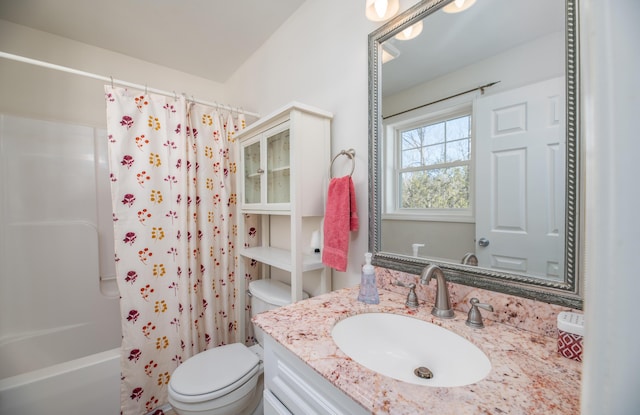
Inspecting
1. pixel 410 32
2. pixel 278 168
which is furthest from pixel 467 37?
pixel 278 168

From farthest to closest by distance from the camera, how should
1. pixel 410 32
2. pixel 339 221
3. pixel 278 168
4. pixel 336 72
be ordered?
pixel 278 168, pixel 336 72, pixel 339 221, pixel 410 32

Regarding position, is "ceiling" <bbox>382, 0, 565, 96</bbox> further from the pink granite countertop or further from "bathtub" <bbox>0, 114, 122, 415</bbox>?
"bathtub" <bbox>0, 114, 122, 415</bbox>

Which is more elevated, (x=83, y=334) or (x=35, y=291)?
→ (x=35, y=291)

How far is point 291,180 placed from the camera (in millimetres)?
1245

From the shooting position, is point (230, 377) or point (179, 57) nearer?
point (230, 377)

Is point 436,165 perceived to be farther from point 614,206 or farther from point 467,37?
point 614,206

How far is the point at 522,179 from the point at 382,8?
866 mm

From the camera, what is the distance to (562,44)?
2.25 feet

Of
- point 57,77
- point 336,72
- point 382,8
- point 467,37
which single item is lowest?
point 467,37

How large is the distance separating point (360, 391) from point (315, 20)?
1714 millimetres

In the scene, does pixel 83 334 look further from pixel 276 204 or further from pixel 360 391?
pixel 360 391

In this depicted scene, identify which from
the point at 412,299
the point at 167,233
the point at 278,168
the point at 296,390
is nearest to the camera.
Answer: the point at 296,390

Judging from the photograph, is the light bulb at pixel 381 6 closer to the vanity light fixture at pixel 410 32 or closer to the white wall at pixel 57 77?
the vanity light fixture at pixel 410 32

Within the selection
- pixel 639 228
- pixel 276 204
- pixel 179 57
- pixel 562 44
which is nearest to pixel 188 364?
pixel 276 204
